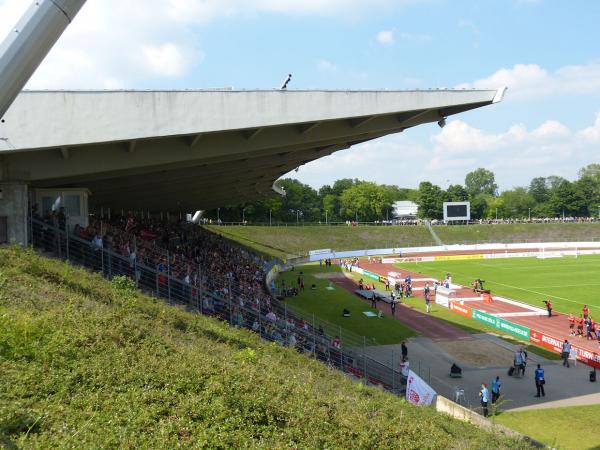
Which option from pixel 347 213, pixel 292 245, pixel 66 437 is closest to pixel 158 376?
pixel 66 437

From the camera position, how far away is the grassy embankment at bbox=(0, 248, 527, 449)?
5.63 m

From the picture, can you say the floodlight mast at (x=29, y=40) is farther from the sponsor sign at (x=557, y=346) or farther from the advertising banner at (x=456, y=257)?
the advertising banner at (x=456, y=257)

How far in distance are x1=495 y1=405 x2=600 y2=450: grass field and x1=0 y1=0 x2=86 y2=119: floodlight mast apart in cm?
1384

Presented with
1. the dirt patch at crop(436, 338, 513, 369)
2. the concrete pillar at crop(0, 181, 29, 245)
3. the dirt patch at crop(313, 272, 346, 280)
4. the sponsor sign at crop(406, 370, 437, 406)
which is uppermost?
the concrete pillar at crop(0, 181, 29, 245)

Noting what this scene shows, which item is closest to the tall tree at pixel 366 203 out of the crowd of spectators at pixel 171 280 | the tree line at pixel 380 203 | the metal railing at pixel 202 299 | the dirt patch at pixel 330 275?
the tree line at pixel 380 203

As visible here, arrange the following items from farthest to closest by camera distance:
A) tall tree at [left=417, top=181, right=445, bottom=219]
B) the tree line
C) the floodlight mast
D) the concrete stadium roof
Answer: tall tree at [left=417, top=181, right=445, bottom=219] → the tree line → the concrete stadium roof → the floodlight mast

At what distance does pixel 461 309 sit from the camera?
30.5 meters

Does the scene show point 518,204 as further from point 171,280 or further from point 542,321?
point 171,280

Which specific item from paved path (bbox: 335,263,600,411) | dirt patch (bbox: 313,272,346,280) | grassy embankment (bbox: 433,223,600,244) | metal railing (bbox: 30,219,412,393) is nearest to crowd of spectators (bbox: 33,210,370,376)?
metal railing (bbox: 30,219,412,393)

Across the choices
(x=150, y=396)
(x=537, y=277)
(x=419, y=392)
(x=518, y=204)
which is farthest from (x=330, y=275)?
(x=518, y=204)

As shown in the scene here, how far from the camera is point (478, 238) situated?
8812 cm

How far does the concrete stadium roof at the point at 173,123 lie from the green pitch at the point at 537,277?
839 inches

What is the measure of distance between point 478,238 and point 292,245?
116 feet

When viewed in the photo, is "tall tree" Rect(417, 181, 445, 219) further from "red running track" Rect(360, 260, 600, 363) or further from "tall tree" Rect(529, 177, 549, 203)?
"red running track" Rect(360, 260, 600, 363)
